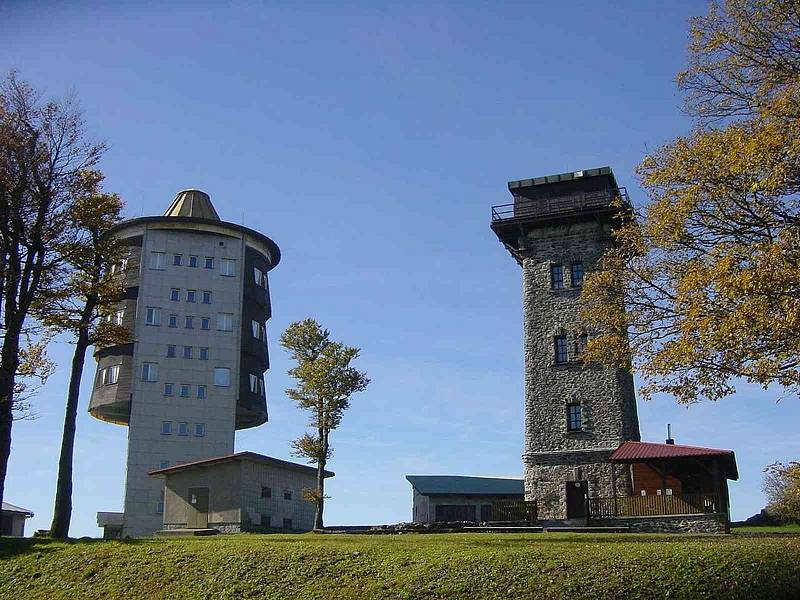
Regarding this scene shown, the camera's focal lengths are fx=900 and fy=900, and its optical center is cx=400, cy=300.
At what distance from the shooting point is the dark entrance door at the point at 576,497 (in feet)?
130

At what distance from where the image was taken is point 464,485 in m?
54.1

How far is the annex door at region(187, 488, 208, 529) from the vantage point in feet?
137

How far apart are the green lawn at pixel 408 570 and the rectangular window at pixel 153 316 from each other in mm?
37774

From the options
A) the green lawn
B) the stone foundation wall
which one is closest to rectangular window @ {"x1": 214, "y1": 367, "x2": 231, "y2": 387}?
the stone foundation wall

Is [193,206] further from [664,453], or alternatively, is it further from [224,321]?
[664,453]

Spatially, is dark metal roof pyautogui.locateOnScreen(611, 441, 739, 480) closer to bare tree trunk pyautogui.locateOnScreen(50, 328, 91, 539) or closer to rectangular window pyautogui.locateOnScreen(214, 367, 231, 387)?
bare tree trunk pyautogui.locateOnScreen(50, 328, 91, 539)

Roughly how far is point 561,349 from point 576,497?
6.90m

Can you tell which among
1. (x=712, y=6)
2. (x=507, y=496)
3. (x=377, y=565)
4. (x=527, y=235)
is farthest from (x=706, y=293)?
(x=507, y=496)

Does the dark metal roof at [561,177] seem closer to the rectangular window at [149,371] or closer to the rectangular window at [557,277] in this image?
the rectangular window at [557,277]

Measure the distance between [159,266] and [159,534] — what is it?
28390mm

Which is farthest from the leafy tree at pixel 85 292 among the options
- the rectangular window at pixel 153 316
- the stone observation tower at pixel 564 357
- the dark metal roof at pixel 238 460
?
the rectangular window at pixel 153 316

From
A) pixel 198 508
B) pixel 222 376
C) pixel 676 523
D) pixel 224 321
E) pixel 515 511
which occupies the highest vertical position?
pixel 224 321

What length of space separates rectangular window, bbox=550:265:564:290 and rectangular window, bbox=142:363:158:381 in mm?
30674

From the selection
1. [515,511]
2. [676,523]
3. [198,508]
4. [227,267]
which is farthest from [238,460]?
[227,267]
